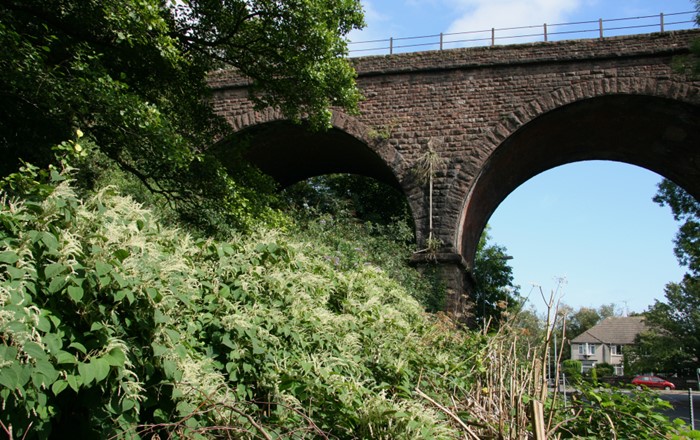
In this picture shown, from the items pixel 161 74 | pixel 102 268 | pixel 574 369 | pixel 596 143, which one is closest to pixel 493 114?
pixel 596 143

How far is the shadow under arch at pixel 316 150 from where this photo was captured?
42.9 ft

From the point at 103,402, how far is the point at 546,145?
1273cm

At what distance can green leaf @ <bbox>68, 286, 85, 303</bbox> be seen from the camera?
8.03 feet

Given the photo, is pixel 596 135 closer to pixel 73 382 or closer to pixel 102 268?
pixel 102 268

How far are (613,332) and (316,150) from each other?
63925 millimetres

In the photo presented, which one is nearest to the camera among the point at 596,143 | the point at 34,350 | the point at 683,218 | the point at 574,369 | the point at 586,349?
the point at 34,350

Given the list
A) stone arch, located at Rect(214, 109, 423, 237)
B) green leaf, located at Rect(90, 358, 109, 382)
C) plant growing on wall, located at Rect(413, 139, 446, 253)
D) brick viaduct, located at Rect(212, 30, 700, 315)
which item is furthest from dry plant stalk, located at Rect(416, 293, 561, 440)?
brick viaduct, located at Rect(212, 30, 700, 315)

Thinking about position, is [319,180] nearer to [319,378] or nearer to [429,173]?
[429,173]

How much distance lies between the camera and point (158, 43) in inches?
282

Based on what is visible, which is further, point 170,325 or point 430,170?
point 430,170

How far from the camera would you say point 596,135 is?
533 inches

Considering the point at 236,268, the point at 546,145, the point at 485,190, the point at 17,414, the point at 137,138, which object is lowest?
the point at 17,414

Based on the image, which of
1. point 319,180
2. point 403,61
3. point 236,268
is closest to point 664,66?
point 403,61

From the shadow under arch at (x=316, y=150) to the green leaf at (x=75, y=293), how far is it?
368 inches
